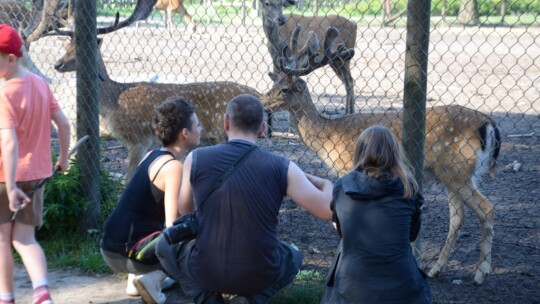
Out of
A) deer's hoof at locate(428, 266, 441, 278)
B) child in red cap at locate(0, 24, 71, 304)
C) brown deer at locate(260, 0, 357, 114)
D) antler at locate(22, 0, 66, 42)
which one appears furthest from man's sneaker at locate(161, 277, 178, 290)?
brown deer at locate(260, 0, 357, 114)

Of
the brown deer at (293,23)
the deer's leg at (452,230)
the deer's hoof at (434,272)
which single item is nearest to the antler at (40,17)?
the brown deer at (293,23)

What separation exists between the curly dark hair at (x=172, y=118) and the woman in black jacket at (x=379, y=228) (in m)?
1.11

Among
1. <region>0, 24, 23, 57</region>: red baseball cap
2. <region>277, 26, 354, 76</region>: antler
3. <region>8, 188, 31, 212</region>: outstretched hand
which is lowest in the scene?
<region>8, 188, 31, 212</region>: outstretched hand

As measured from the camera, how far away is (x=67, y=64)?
838 cm

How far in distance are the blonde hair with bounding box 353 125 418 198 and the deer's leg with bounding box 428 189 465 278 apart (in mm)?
2156

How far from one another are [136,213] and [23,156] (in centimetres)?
75

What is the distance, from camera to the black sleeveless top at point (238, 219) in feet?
12.6

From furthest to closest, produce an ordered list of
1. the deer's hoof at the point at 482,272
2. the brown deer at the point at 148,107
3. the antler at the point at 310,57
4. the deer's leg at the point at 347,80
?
the deer's leg at the point at 347,80, the brown deer at the point at 148,107, the antler at the point at 310,57, the deer's hoof at the point at 482,272

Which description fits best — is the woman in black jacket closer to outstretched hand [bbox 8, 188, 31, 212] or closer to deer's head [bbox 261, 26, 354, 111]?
outstretched hand [bbox 8, 188, 31, 212]

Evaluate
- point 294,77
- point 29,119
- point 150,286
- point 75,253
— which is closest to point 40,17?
point 294,77

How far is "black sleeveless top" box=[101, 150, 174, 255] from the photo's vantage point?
4.54 m

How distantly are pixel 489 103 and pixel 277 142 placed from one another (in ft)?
15.7

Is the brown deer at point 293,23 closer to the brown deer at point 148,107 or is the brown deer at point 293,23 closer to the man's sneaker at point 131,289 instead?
the brown deer at point 148,107

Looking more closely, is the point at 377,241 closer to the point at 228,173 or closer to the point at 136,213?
the point at 228,173
